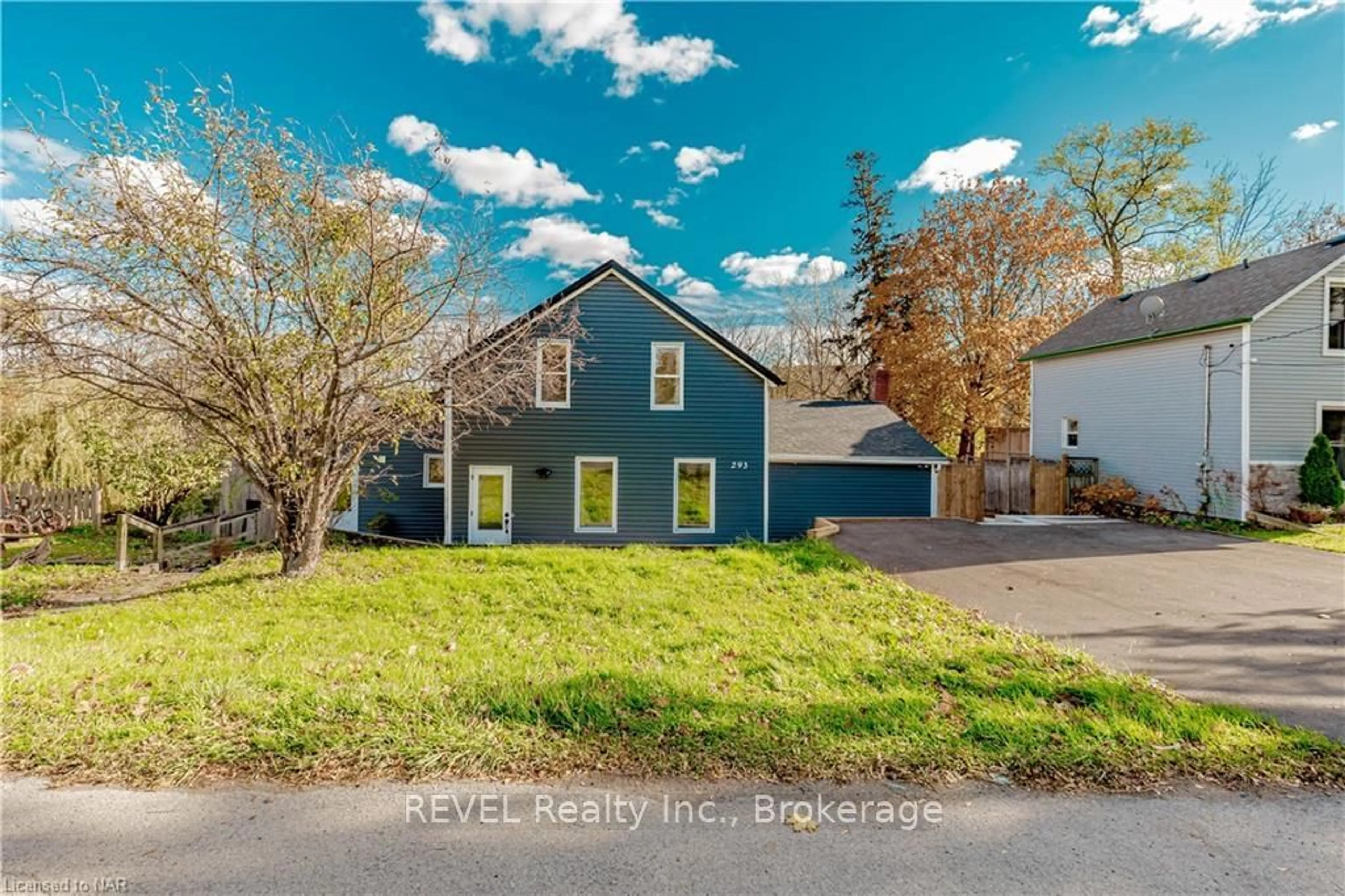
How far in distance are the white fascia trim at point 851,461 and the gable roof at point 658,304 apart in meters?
1.91

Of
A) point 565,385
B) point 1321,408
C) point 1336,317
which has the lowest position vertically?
point 1321,408

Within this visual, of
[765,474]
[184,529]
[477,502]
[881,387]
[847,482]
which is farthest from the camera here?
[881,387]

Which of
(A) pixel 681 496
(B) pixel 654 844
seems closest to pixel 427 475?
(A) pixel 681 496

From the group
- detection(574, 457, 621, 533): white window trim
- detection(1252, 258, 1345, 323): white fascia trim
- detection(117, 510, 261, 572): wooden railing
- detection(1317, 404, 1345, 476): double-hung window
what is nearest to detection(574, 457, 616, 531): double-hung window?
detection(574, 457, 621, 533): white window trim

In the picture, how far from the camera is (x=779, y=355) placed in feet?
98.9

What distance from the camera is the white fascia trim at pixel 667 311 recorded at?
13250 millimetres

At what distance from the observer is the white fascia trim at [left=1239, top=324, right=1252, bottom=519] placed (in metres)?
12.5

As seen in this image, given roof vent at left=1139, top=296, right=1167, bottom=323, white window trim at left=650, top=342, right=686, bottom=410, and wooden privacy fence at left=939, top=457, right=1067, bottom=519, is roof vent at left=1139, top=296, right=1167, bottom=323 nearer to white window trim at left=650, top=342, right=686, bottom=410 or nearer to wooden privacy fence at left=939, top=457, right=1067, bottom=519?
wooden privacy fence at left=939, top=457, right=1067, bottom=519

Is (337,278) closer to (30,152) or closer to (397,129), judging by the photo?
(397,129)

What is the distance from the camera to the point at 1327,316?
13.0 meters

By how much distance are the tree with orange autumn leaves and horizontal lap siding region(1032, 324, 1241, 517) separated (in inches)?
102

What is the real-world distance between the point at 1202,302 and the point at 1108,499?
5.64 m

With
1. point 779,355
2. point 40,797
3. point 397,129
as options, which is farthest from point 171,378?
point 779,355

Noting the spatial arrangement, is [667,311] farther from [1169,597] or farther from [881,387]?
[1169,597]
